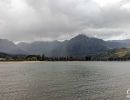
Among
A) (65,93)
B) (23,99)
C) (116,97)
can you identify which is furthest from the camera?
(65,93)

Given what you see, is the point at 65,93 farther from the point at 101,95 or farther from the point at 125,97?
the point at 125,97

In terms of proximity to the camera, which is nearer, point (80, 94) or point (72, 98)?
point (72, 98)

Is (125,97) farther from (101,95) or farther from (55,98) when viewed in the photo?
(55,98)

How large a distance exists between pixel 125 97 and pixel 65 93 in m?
21.4

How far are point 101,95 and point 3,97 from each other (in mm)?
33969

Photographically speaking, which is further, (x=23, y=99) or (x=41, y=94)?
(x=41, y=94)

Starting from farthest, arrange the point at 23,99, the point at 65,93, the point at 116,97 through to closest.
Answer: the point at 65,93
the point at 116,97
the point at 23,99

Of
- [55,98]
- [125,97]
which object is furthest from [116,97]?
[55,98]

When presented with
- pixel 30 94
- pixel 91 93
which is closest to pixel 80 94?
pixel 91 93

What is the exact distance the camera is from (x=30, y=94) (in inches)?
3236

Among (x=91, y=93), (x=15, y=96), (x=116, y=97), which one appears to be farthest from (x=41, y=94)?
(x=116, y=97)

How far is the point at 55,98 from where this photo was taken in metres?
75.3

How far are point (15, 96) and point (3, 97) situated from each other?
400 centimetres

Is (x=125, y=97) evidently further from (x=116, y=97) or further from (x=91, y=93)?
(x=91, y=93)
